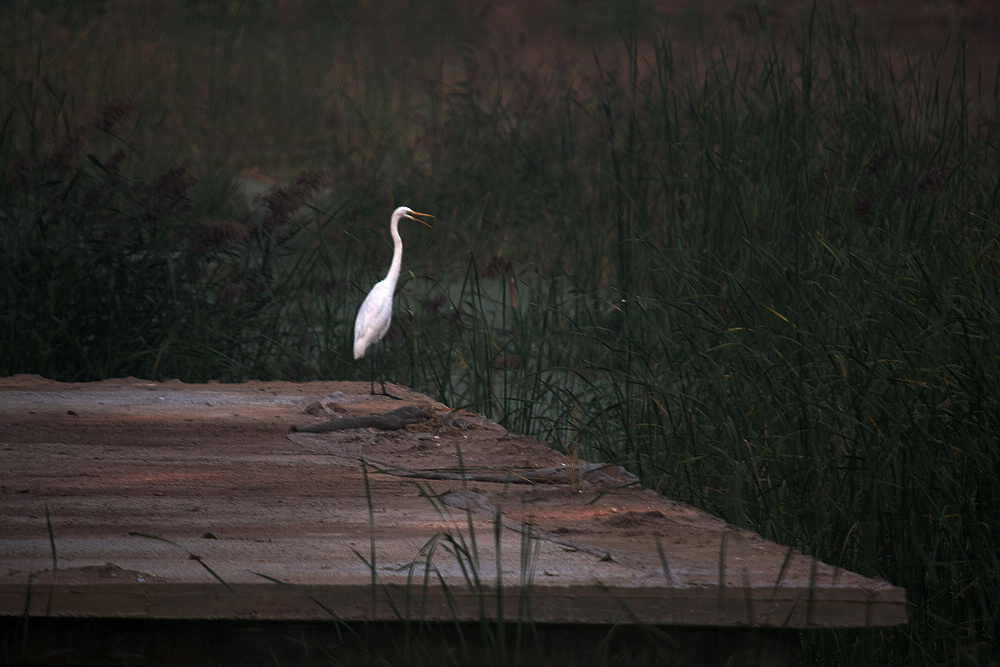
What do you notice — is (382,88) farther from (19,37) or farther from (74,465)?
(74,465)

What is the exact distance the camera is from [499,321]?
5.55m

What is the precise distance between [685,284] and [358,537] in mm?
1458

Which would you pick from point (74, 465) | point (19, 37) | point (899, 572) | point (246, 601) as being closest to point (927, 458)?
point (899, 572)

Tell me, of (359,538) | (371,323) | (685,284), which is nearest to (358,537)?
(359,538)

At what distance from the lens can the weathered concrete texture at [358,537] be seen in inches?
53.1

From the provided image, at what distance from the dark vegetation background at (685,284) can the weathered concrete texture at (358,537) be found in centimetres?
21

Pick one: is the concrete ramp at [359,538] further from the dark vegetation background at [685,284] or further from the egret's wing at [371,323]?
the egret's wing at [371,323]

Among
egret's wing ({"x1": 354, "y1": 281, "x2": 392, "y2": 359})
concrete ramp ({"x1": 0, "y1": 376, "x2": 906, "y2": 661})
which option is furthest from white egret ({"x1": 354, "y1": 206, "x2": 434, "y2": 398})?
concrete ramp ({"x1": 0, "y1": 376, "x2": 906, "y2": 661})

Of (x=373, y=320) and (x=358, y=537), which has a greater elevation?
(x=373, y=320)

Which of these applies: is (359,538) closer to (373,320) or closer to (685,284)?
(685,284)

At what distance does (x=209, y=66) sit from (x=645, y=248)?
5966 mm

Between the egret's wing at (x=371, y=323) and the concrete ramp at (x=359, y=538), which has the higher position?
the egret's wing at (x=371, y=323)

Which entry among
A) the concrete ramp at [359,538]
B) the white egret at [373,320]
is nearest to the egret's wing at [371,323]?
the white egret at [373,320]

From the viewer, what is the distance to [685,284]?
9.34 ft
